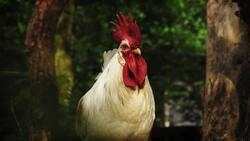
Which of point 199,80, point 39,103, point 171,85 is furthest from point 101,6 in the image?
point 39,103

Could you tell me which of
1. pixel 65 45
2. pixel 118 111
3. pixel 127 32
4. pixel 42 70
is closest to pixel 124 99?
pixel 118 111

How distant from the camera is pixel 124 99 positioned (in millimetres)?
5191

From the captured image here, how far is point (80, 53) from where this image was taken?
54.1 feet

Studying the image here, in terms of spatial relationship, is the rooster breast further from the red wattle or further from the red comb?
the red comb

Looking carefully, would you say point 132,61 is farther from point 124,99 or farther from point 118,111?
point 118,111

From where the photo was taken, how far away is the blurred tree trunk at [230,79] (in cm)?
693

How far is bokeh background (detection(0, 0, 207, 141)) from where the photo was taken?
11945 mm

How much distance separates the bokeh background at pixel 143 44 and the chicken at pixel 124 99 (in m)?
4.56

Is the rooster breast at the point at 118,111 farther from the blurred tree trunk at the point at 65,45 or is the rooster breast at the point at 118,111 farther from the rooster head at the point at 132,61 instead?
the blurred tree trunk at the point at 65,45

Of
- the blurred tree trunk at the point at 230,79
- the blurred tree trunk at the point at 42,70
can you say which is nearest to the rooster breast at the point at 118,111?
the blurred tree trunk at the point at 42,70

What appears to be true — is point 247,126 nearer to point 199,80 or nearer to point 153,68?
point 153,68

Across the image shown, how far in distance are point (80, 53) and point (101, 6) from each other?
2.01m

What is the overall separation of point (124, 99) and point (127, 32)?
0.66 metres

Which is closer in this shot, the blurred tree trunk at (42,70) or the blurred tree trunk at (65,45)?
the blurred tree trunk at (42,70)
